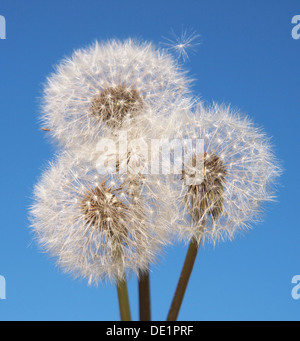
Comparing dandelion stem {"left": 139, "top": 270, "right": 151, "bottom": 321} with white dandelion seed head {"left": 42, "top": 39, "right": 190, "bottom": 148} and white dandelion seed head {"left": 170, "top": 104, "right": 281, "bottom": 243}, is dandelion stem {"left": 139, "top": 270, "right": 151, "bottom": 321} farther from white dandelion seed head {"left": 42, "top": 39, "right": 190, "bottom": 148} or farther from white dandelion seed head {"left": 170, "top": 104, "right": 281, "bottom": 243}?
white dandelion seed head {"left": 42, "top": 39, "right": 190, "bottom": 148}

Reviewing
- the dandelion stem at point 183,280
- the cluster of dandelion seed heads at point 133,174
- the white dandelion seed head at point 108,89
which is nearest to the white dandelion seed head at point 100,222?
the cluster of dandelion seed heads at point 133,174

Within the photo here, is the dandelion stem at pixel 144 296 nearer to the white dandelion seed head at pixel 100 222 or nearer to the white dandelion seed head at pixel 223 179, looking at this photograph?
the white dandelion seed head at pixel 100 222

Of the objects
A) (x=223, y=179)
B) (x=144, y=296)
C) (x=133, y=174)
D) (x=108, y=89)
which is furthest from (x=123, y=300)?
(x=108, y=89)
